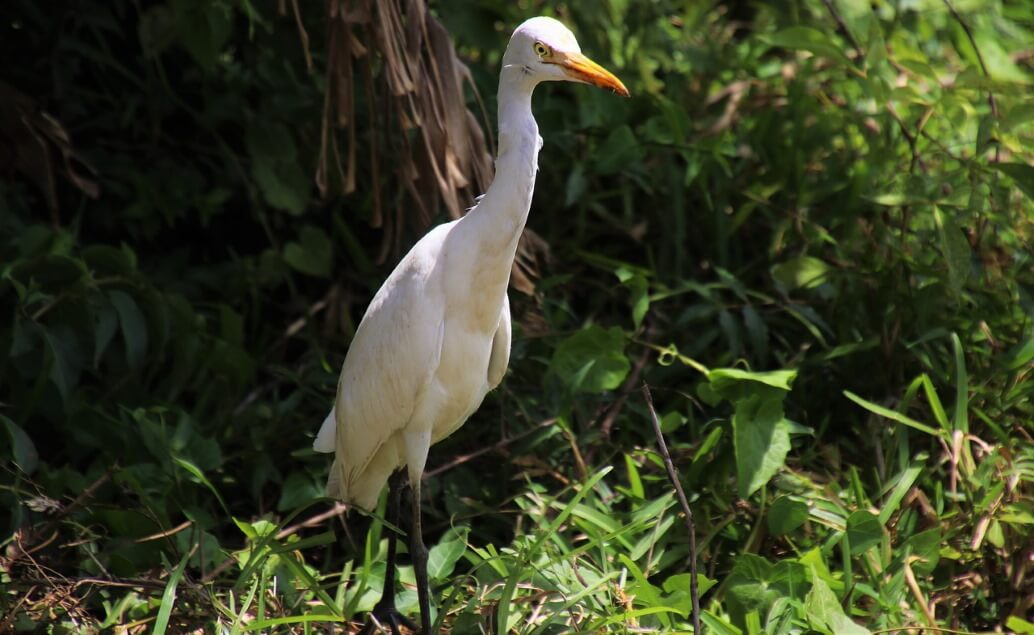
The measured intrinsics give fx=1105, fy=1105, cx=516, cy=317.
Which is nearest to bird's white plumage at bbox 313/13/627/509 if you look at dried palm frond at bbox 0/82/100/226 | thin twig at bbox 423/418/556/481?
thin twig at bbox 423/418/556/481

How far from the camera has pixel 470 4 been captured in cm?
343

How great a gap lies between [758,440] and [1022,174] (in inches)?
37.9

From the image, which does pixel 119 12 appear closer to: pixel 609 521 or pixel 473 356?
pixel 473 356

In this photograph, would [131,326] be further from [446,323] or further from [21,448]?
[446,323]

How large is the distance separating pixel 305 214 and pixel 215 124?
41 cm

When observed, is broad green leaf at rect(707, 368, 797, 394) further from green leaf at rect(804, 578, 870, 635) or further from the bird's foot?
the bird's foot

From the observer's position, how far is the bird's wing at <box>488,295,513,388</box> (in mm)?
2390

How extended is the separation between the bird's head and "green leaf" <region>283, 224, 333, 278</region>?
1.47 meters

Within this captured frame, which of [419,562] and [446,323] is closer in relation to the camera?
[446,323]

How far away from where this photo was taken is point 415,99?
2.75 m

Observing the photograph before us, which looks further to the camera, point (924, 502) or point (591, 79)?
point (924, 502)

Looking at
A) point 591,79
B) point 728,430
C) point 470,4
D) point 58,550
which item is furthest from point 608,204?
point 58,550

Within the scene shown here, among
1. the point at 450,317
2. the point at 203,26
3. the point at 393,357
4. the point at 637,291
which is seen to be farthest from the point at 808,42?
the point at 203,26

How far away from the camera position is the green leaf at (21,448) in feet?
8.47
